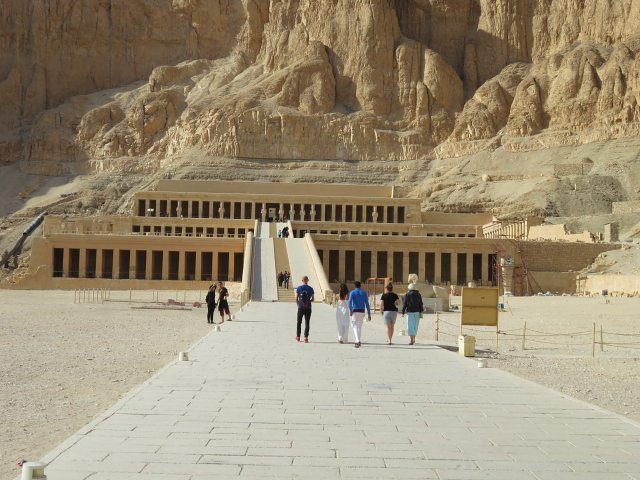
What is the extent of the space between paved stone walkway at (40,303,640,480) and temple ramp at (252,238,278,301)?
72.6 ft

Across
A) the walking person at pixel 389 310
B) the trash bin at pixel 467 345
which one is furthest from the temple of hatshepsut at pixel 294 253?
the trash bin at pixel 467 345

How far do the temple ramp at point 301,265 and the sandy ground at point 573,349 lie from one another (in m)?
6.09

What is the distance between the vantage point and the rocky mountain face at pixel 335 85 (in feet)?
269

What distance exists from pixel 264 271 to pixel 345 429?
3134 centimetres

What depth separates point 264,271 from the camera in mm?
38938

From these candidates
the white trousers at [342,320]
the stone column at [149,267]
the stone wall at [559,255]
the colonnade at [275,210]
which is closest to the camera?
the white trousers at [342,320]

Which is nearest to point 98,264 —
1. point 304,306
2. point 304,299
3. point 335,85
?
point 304,299

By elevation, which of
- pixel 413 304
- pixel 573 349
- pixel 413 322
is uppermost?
pixel 413 304

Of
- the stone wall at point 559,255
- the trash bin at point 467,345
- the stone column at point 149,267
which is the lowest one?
the trash bin at point 467,345

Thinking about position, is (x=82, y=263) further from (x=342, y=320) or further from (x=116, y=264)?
(x=342, y=320)

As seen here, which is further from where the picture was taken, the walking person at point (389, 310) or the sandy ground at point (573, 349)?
the walking person at point (389, 310)

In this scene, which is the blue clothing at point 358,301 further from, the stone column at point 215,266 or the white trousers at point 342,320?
the stone column at point 215,266

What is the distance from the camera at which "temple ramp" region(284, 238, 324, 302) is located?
3569 cm

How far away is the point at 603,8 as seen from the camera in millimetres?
87750
